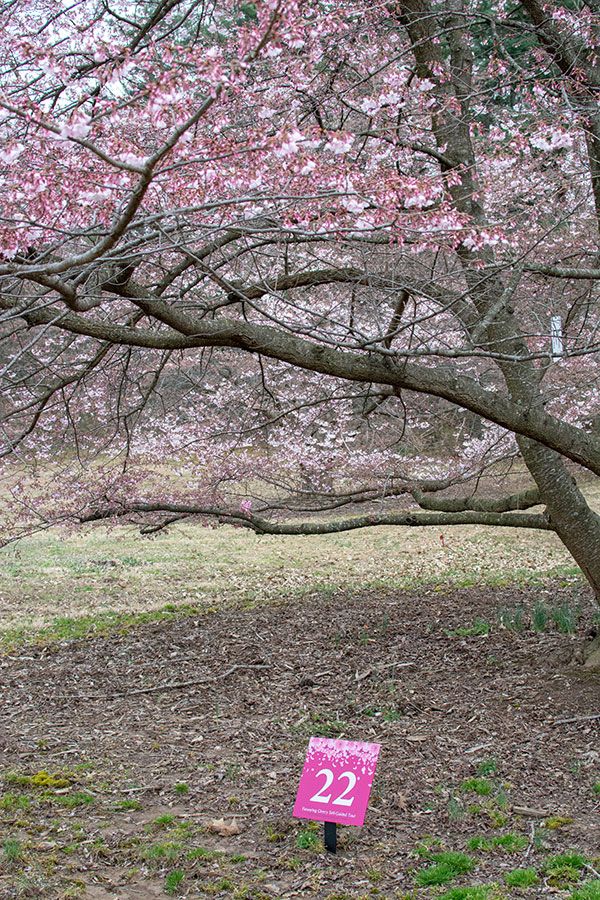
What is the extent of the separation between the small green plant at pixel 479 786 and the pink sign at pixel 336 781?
883 millimetres

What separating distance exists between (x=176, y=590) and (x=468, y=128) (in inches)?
291

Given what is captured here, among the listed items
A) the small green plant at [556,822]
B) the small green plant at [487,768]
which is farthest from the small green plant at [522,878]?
the small green plant at [487,768]

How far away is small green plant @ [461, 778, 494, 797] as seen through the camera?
14.1ft

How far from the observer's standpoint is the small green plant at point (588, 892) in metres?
3.21

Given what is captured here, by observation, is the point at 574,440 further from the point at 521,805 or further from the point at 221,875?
the point at 221,875

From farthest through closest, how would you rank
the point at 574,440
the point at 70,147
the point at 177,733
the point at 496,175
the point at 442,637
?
the point at 442,637 → the point at 496,175 → the point at 177,733 → the point at 574,440 → the point at 70,147

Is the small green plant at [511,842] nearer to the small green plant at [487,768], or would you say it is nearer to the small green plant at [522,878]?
the small green plant at [522,878]

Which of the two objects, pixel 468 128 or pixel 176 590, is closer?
pixel 468 128

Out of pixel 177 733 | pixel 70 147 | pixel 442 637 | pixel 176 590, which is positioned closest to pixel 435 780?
pixel 177 733

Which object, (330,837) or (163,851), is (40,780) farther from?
(330,837)

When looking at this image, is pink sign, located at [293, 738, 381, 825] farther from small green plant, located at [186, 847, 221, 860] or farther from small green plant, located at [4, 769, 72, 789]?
small green plant, located at [4, 769, 72, 789]

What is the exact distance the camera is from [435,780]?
14.9ft

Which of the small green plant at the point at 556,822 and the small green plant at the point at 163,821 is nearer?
the small green plant at the point at 556,822

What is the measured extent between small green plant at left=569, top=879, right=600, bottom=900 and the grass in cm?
640
